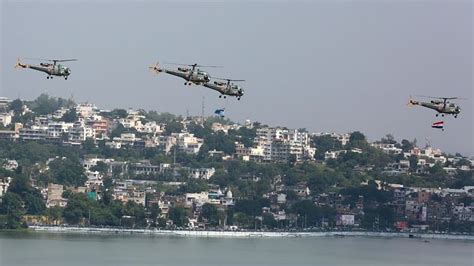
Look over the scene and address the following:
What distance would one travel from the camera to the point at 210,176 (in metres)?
93.6

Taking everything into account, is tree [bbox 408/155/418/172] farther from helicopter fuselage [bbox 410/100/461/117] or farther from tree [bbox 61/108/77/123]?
helicopter fuselage [bbox 410/100/461/117]

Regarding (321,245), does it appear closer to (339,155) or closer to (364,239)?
(364,239)

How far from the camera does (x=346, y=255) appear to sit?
63.4m

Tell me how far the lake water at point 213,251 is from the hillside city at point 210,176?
4.98 m

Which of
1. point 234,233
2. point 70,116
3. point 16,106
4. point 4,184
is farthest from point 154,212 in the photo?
point 16,106

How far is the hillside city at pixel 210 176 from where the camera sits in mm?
77688

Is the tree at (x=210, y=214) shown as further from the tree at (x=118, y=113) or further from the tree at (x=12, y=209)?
the tree at (x=118, y=113)

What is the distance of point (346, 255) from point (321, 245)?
590 cm

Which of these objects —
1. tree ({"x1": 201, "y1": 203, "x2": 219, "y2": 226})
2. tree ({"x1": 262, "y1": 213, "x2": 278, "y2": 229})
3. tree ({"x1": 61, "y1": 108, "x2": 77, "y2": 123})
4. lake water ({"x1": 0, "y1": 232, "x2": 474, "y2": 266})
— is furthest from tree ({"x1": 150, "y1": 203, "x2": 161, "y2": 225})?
tree ({"x1": 61, "y1": 108, "x2": 77, "y2": 123})

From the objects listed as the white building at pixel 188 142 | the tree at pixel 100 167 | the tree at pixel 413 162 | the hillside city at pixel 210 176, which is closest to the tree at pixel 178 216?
the hillside city at pixel 210 176

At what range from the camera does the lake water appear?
56503 mm

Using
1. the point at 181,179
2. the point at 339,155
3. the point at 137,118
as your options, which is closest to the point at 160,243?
the point at 181,179

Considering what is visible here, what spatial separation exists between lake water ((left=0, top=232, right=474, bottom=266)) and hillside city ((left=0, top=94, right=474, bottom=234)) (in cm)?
498

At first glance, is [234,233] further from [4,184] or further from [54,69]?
[54,69]
